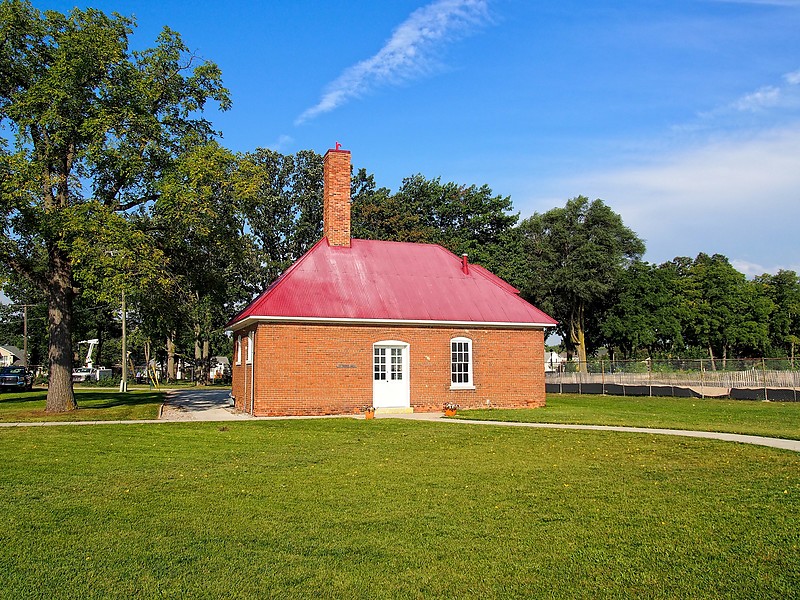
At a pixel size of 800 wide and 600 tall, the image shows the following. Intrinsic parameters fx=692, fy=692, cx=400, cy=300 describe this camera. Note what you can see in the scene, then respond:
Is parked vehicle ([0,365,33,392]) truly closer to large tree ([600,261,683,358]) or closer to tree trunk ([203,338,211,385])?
tree trunk ([203,338,211,385])

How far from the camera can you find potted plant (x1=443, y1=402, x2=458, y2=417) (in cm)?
2116

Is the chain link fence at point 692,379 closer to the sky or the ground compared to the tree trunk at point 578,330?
closer to the ground

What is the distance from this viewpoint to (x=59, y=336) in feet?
73.0

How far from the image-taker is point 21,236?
874 inches

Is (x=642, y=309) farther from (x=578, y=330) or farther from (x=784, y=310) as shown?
(x=784, y=310)

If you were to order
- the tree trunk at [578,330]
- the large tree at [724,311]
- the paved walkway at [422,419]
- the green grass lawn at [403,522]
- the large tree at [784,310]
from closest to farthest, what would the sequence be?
the green grass lawn at [403,522] → the paved walkway at [422,419] → the tree trunk at [578,330] → the large tree at [724,311] → the large tree at [784,310]

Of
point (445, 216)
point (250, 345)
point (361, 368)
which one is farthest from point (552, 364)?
point (250, 345)

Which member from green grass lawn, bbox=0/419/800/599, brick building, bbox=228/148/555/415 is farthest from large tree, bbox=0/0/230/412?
green grass lawn, bbox=0/419/800/599

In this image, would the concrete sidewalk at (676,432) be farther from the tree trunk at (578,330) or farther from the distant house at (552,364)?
the tree trunk at (578,330)

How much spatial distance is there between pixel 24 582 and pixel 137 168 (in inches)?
713

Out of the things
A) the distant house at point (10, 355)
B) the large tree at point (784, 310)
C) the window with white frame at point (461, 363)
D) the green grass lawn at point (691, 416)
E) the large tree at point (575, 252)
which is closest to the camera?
the green grass lawn at point (691, 416)

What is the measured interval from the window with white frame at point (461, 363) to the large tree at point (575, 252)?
33.8m

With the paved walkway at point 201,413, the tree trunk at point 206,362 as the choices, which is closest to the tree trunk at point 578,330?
the tree trunk at point 206,362

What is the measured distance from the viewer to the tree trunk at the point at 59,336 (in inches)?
875
